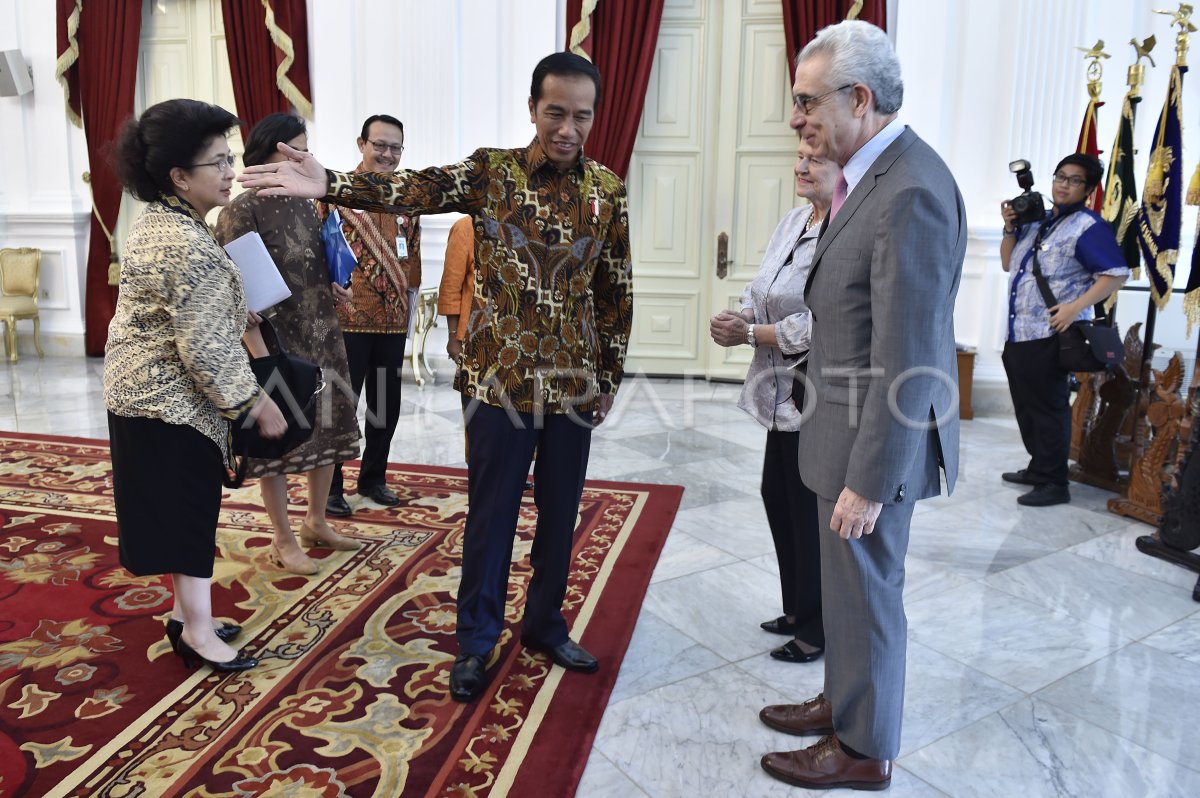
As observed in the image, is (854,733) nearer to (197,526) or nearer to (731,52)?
(197,526)

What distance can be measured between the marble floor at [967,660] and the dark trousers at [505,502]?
41cm

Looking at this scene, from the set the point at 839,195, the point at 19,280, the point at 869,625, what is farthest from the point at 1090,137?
the point at 19,280

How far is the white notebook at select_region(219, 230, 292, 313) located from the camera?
2422 millimetres

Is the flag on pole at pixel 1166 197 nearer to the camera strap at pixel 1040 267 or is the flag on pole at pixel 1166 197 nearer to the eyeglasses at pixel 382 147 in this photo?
the camera strap at pixel 1040 267

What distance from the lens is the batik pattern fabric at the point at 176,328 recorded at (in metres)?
2.08

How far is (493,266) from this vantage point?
2160mm

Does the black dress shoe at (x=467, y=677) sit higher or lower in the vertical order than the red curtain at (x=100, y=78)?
lower

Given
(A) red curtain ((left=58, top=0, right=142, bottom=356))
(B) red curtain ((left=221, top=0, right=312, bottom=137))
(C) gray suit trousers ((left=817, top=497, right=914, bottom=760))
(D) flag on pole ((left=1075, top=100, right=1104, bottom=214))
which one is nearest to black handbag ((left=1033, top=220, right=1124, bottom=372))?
(D) flag on pole ((left=1075, top=100, right=1104, bottom=214))

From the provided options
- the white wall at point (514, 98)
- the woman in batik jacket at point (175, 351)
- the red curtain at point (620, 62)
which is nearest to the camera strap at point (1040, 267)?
the white wall at point (514, 98)

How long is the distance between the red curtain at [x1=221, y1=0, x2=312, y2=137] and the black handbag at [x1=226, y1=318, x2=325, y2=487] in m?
5.38

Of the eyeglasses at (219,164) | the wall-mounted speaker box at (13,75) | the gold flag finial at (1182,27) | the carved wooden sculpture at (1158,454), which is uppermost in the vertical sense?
the wall-mounted speaker box at (13,75)

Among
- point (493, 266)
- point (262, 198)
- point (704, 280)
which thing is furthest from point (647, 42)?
point (493, 266)

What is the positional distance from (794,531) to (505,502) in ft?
2.77

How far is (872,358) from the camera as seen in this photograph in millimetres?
1629
